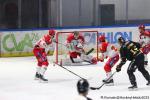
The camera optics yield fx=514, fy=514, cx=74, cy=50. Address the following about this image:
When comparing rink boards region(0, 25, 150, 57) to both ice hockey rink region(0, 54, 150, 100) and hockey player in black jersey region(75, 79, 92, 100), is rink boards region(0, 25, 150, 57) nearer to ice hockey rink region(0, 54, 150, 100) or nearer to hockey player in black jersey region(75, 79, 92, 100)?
ice hockey rink region(0, 54, 150, 100)

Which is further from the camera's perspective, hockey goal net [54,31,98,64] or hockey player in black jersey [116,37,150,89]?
hockey goal net [54,31,98,64]

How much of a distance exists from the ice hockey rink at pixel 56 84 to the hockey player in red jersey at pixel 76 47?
0.52 m

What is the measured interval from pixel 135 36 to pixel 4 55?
15.0 ft

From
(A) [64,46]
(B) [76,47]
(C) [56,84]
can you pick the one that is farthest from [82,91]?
(A) [64,46]

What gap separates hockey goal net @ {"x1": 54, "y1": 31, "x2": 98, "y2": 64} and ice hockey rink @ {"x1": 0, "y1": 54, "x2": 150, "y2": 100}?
48 centimetres

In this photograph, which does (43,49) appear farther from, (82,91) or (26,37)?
(82,91)

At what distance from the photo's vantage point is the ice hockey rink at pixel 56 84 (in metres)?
9.20

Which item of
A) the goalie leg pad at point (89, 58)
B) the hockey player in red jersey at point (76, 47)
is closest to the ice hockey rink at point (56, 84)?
the goalie leg pad at point (89, 58)

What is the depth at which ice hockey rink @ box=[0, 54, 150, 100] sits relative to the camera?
362 inches

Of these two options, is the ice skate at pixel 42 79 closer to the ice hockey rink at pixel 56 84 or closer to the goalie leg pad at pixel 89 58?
the ice hockey rink at pixel 56 84

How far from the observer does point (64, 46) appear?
48.8 ft

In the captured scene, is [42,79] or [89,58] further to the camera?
[89,58]

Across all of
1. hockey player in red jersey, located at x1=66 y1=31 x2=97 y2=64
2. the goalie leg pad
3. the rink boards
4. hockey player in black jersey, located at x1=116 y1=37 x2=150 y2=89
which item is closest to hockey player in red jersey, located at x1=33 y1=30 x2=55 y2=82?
hockey player in black jersey, located at x1=116 y1=37 x2=150 y2=89

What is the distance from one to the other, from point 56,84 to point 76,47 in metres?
3.68
